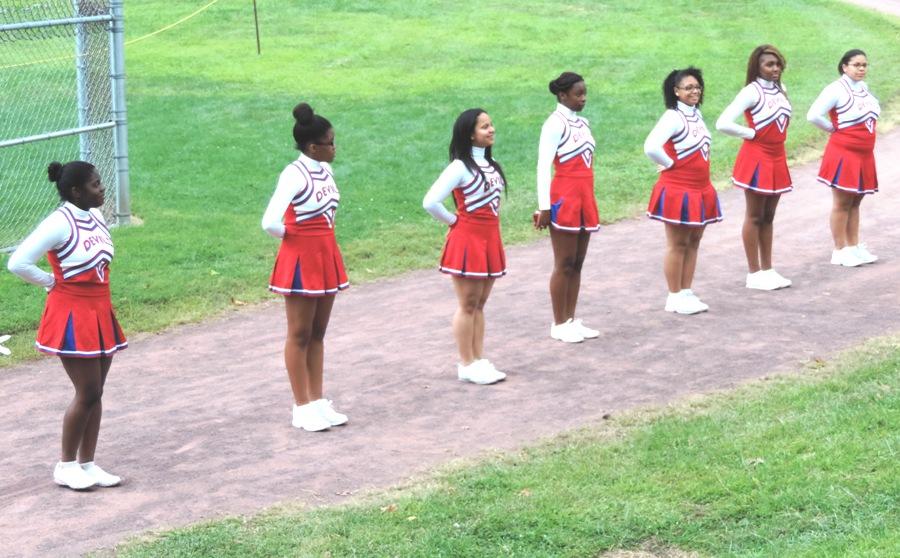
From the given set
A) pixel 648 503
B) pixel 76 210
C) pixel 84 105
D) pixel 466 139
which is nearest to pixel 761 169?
pixel 466 139

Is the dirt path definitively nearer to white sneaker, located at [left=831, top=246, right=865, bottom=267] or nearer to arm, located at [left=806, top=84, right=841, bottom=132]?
white sneaker, located at [left=831, top=246, right=865, bottom=267]

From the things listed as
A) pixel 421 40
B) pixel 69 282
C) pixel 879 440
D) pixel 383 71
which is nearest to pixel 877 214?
pixel 879 440

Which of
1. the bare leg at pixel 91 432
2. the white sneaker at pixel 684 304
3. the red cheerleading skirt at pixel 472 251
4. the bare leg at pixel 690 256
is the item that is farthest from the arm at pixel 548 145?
the bare leg at pixel 91 432

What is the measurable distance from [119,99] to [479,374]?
255 inches

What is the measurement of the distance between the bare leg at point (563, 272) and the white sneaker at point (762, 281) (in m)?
2.09

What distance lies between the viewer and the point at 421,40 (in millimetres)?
26688

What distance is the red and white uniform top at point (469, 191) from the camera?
911 centimetres

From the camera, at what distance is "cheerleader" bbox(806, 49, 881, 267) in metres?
12.0

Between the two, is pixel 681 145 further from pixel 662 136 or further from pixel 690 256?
pixel 690 256

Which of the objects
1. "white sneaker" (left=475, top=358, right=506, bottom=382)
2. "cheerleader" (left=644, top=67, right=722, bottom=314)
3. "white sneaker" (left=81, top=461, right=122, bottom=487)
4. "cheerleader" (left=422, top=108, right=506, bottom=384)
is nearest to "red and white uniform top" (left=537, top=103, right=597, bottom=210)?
"cheerleader" (left=422, top=108, right=506, bottom=384)

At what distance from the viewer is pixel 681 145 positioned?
35.0 ft

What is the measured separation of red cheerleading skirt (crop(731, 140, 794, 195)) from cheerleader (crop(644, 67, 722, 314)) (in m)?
0.73

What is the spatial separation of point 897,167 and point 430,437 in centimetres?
979

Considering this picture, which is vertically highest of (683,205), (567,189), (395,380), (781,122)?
(781,122)
